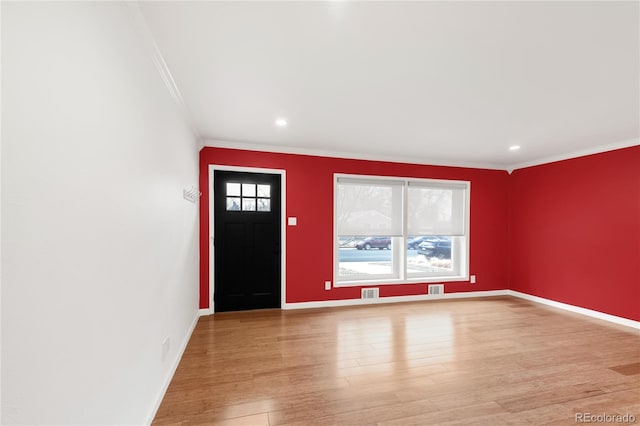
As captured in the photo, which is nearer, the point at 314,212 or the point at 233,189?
the point at 233,189

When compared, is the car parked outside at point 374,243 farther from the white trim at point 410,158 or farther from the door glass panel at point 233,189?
the door glass panel at point 233,189

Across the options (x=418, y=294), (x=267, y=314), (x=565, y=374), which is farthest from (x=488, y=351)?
(x=267, y=314)

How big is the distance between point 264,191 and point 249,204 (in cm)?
30

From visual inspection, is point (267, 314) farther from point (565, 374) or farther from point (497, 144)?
point (497, 144)

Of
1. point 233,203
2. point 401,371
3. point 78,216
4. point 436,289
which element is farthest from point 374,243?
point 78,216

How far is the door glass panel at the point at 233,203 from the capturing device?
425 centimetres

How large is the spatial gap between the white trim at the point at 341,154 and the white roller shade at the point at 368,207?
399 millimetres

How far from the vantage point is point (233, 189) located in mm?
4270

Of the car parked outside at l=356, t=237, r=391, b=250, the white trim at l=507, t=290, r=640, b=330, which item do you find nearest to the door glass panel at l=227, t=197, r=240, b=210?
the car parked outside at l=356, t=237, r=391, b=250

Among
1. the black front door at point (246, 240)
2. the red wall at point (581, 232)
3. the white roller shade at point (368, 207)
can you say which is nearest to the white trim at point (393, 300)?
the black front door at point (246, 240)

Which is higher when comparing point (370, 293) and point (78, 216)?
point (78, 216)

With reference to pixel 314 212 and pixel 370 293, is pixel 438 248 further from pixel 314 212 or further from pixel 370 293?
pixel 314 212

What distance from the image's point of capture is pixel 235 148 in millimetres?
4203

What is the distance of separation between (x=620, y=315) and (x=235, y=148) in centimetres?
592
